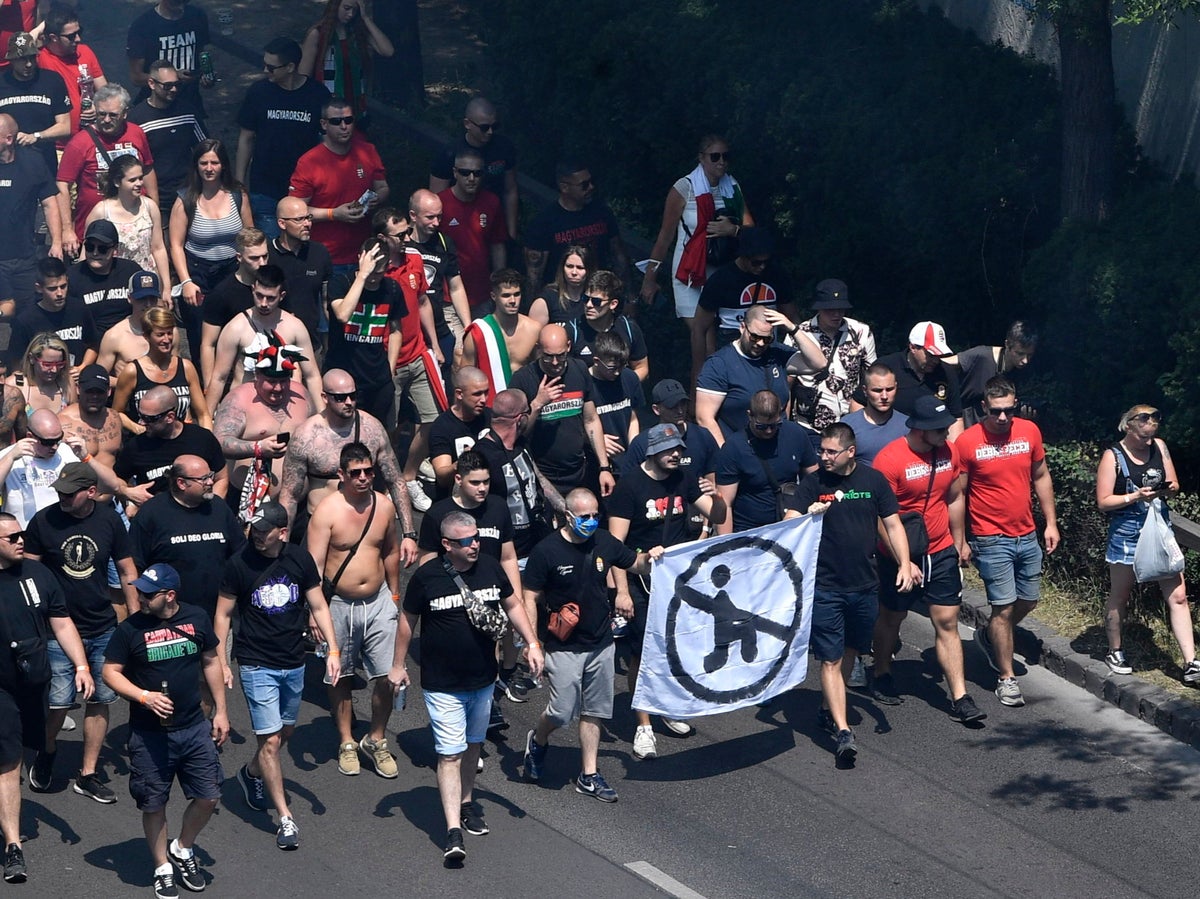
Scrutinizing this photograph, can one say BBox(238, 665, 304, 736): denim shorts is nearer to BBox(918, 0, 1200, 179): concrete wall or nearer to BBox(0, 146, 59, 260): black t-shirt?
BBox(0, 146, 59, 260): black t-shirt

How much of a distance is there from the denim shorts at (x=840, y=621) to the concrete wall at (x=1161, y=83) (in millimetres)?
5039

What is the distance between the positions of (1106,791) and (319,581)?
188 inches

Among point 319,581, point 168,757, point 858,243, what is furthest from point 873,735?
point 858,243

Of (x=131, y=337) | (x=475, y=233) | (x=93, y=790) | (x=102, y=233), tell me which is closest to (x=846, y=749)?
(x=93, y=790)

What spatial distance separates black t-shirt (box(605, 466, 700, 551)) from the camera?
37.6ft

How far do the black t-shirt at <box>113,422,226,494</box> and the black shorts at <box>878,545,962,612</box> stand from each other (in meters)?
4.43

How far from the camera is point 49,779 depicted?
10414mm

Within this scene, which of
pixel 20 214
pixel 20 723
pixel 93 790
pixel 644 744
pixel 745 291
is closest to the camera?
pixel 20 723

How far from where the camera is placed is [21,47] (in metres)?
15.8

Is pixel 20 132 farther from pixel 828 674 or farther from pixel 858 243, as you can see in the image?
pixel 828 674

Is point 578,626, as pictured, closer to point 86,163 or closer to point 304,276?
point 304,276

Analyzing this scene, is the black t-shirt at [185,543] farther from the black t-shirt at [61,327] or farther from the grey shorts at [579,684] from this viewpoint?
the black t-shirt at [61,327]

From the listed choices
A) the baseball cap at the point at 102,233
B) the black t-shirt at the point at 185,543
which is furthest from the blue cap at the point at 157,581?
the baseball cap at the point at 102,233

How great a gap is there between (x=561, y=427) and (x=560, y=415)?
82mm
